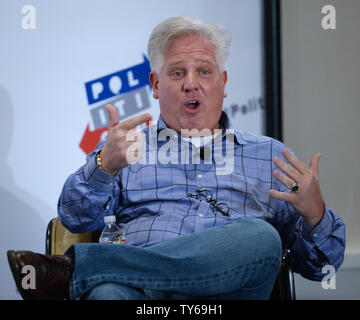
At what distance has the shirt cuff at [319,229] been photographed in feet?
5.13

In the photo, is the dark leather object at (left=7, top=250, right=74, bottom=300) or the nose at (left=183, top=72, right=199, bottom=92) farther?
the nose at (left=183, top=72, right=199, bottom=92)

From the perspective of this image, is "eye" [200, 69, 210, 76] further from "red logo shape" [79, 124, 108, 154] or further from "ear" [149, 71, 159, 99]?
"red logo shape" [79, 124, 108, 154]

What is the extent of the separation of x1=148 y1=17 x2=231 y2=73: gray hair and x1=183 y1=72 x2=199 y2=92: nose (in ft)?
0.45

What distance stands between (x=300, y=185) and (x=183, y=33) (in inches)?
30.8

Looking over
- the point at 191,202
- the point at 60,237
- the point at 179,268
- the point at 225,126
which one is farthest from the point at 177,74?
the point at 179,268

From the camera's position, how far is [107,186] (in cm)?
154

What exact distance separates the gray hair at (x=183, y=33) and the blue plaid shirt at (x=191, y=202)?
0.96 feet

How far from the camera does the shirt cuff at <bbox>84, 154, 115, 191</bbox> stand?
1502 millimetres

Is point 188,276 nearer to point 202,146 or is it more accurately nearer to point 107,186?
point 107,186

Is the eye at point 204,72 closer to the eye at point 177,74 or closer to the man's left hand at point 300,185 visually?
the eye at point 177,74

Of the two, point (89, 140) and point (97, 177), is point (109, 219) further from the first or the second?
point (89, 140)

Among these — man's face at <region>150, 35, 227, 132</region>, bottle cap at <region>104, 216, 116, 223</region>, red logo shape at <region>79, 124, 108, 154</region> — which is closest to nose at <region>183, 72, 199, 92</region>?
man's face at <region>150, 35, 227, 132</region>

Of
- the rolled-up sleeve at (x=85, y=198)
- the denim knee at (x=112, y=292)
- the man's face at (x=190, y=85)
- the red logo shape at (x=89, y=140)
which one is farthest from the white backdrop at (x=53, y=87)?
the denim knee at (x=112, y=292)
